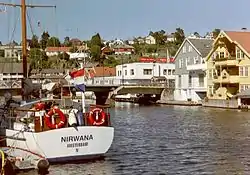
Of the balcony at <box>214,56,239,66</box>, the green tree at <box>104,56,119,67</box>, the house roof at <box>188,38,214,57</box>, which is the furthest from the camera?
the green tree at <box>104,56,119,67</box>

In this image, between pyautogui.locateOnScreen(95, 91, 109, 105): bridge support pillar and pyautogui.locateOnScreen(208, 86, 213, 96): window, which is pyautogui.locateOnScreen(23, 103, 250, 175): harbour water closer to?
pyautogui.locateOnScreen(208, 86, 213, 96): window

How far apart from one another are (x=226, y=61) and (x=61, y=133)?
201ft

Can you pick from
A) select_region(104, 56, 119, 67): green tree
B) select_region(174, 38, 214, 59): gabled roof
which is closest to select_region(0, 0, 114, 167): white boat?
select_region(174, 38, 214, 59): gabled roof

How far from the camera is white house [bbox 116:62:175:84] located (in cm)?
12462

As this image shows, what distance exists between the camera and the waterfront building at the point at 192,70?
98312mm

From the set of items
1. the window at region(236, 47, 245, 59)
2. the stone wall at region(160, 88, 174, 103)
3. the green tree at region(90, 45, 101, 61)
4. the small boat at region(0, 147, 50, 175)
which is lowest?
the small boat at region(0, 147, 50, 175)

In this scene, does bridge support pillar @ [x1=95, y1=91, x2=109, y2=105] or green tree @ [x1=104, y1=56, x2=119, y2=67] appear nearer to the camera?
bridge support pillar @ [x1=95, y1=91, x2=109, y2=105]

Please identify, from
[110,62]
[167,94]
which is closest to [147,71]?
[167,94]

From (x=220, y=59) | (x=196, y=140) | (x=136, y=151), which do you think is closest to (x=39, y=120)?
(x=136, y=151)

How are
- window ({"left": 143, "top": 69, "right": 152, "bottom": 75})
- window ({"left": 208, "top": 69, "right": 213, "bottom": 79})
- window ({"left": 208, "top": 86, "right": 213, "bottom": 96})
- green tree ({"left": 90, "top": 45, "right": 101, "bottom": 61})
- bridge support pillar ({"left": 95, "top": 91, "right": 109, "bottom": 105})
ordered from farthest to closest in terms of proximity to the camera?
green tree ({"left": 90, "top": 45, "right": 101, "bottom": 61}) < window ({"left": 143, "top": 69, "right": 152, "bottom": 75}) < bridge support pillar ({"left": 95, "top": 91, "right": 109, "bottom": 105}) < window ({"left": 208, "top": 69, "right": 213, "bottom": 79}) < window ({"left": 208, "top": 86, "right": 213, "bottom": 96})

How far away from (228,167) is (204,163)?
1706 mm

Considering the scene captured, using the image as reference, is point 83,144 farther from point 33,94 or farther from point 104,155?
point 33,94

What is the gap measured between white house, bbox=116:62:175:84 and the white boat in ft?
308

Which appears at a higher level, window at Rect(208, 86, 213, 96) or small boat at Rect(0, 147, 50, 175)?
window at Rect(208, 86, 213, 96)
